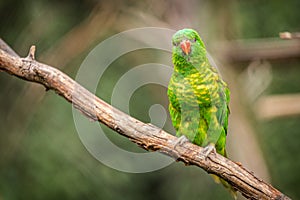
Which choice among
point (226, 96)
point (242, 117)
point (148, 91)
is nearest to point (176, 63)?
point (226, 96)

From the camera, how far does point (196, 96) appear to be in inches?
57.9

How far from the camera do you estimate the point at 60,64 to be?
277cm

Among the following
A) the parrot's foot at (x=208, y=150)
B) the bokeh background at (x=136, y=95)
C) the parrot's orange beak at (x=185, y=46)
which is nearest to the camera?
the parrot's orange beak at (x=185, y=46)

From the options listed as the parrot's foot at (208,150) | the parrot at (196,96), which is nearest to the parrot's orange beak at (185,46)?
the parrot at (196,96)

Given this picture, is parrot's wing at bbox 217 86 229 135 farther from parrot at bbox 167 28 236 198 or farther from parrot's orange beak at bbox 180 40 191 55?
parrot's orange beak at bbox 180 40 191 55

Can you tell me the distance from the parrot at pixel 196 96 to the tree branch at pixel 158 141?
43mm

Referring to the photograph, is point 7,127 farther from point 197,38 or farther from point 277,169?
point 277,169

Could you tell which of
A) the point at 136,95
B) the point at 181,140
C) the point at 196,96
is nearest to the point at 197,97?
the point at 196,96

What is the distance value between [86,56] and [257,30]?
1297mm

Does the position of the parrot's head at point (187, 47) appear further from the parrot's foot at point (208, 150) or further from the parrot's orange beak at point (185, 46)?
the parrot's foot at point (208, 150)

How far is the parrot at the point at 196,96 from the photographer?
4.57ft

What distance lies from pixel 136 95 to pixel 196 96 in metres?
2.04

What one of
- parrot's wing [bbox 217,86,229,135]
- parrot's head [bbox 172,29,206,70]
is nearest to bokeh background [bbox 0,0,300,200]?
parrot's wing [bbox 217,86,229,135]

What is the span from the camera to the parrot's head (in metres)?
1.36
